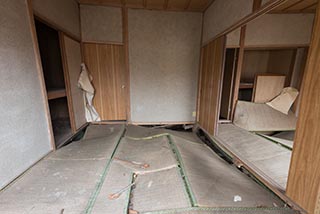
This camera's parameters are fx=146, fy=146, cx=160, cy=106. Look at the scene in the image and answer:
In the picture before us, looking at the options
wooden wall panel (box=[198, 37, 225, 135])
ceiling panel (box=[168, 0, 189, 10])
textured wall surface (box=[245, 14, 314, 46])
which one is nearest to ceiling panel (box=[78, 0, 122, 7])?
ceiling panel (box=[168, 0, 189, 10])

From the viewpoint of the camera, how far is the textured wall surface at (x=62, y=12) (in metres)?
1.83

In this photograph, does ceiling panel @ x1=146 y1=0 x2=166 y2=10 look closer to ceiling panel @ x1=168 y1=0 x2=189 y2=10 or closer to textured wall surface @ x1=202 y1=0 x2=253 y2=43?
ceiling panel @ x1=168 y1=0 x2=189 y2=10

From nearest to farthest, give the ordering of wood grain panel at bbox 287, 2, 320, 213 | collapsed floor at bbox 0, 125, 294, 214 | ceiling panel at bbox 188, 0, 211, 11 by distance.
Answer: wood grain panel at bbox 287, 2, 320, 213 → collapsed floor at bbox 0, 125, 294, 214 → ceiling panel at bbox 188, 0, 211, 11

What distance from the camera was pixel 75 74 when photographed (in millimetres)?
2795

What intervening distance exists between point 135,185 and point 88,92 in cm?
239

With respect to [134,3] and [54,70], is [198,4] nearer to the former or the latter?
[134,3]

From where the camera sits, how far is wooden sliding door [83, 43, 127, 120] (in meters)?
3.14

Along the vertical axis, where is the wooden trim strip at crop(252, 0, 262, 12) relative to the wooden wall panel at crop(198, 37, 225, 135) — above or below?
above

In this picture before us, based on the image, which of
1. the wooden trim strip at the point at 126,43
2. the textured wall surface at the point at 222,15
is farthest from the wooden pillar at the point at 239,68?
the wooden trim strip at the point at 126,43

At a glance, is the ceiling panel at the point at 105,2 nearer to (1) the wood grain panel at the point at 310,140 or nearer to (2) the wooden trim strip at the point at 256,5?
(2) the wooden trim strip at the point at 256,5

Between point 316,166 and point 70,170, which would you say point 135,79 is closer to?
point 70,170

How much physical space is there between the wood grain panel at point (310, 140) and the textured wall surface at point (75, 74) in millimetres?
3086

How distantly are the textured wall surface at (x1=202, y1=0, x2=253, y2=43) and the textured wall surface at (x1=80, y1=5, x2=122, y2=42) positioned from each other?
5.80 ft

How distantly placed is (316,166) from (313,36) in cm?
88
